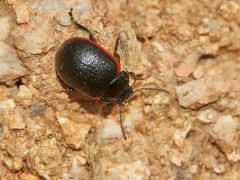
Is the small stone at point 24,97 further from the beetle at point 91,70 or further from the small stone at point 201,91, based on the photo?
the small stone at point 201,91

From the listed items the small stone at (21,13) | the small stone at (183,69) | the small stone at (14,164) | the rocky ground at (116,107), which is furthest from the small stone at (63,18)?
the small stone at (14,164)

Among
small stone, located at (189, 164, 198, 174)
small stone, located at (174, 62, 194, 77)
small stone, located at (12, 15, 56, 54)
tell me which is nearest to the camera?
small stone, located at (12, 15, 56, 54)

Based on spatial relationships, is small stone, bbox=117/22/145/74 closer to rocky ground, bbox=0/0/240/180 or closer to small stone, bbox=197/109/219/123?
rocky ground, bbox=0/0/240/180

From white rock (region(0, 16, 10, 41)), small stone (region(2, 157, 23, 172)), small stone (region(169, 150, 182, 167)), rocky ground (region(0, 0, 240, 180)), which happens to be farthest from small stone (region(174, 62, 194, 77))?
small stone (region(2, 157, 23, 172))

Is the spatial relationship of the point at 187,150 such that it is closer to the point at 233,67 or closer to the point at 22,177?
the point at 233,67

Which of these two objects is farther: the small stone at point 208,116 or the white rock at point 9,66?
the small stone at point 208,116

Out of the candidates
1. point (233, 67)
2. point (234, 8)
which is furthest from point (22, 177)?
point (234, 8)
